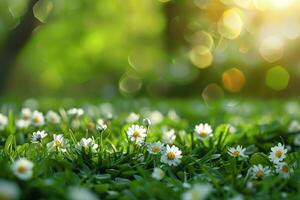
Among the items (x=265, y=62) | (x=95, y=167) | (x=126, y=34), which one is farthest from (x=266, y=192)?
(x=126, y=34)

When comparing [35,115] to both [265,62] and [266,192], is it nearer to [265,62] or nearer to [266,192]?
[266,192]

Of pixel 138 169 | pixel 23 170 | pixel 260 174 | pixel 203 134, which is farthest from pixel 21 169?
pixel 203 134

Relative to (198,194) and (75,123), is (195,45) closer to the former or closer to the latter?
(75,123)

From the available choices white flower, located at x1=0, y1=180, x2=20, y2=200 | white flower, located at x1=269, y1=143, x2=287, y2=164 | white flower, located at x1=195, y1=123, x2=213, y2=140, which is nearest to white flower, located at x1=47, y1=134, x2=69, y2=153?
white flower, located at x1=195, y1=123, x2=213, y2=140

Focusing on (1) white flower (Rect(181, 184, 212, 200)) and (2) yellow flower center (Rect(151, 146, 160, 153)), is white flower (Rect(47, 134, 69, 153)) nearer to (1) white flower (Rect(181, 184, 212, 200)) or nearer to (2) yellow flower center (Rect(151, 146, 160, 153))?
(2) yellow flower center (Rect(151, 146, 160, 153))

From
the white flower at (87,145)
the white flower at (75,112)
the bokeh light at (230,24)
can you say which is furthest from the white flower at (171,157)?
the bokeh light at (230,24)
